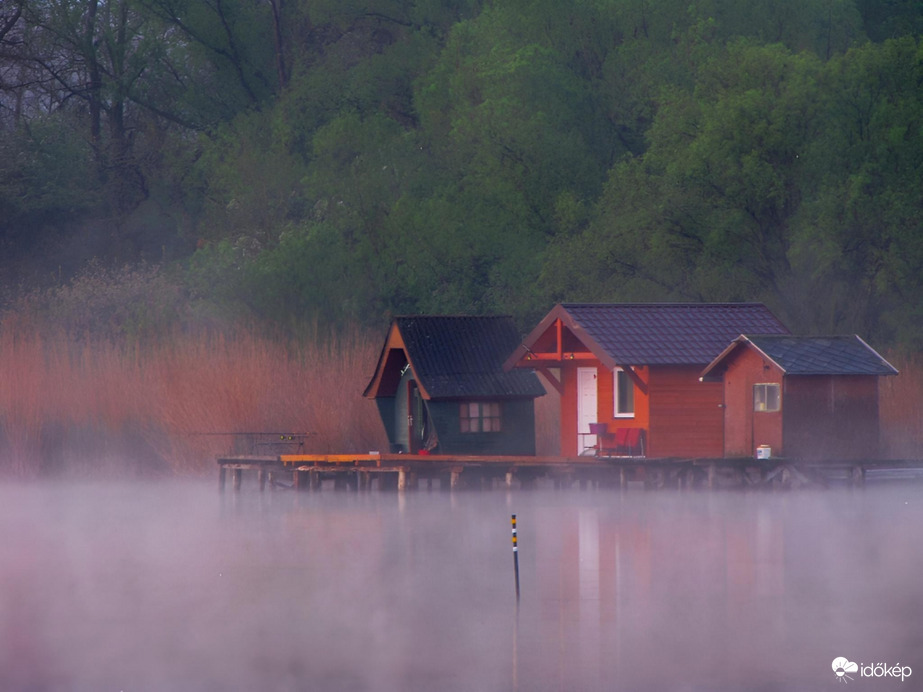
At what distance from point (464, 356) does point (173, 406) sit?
767 cm

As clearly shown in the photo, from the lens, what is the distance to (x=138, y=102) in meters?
64.9

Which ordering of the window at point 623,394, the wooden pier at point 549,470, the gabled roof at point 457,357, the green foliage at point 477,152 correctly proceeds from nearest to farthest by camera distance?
the wooden pier at point 549,470 → the window at point 623,394 → the gabled roof at point 457,357 → the green foliage at point 477,152

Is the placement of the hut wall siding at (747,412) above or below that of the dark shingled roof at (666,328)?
below

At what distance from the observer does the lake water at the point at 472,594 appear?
59.6 feet

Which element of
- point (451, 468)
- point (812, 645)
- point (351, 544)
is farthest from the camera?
point (451, 468)

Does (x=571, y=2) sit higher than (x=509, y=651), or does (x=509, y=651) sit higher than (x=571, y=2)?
(x=571, y=2)

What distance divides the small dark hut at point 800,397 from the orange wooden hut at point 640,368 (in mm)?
953

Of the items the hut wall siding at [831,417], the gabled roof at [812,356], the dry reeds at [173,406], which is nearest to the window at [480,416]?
the dry reeds at [173,406]

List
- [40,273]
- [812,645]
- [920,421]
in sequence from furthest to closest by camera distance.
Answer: [40,273]
[920,421]
[812,645]

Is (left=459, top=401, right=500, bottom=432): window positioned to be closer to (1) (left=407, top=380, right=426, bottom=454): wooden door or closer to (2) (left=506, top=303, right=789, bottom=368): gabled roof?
(2) (left=506, top=303, right=789, bottom=368): gabled roof

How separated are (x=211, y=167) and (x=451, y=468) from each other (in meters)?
30.7

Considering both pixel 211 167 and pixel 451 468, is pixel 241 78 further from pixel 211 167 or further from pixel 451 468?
pixel 451 468

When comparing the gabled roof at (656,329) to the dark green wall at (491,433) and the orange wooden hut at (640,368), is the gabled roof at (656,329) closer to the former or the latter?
the orange wooden hut at (640,368)

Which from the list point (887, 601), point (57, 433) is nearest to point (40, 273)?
point (57, 433)
